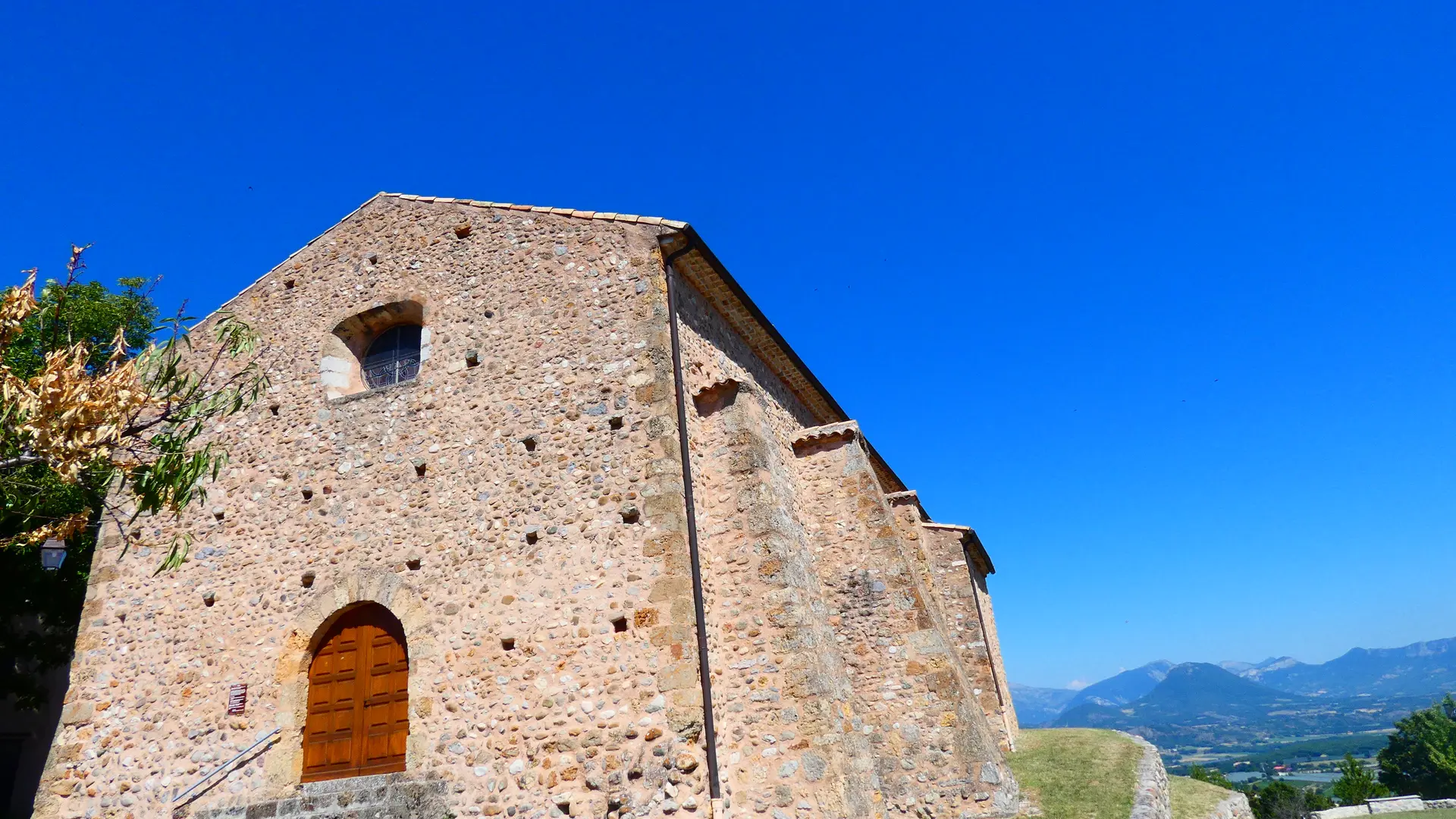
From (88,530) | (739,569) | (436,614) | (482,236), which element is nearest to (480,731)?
(436,614)

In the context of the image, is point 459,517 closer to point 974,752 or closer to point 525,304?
point 525,304

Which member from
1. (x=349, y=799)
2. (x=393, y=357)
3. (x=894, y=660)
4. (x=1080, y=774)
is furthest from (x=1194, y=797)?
(x=393, y=357)

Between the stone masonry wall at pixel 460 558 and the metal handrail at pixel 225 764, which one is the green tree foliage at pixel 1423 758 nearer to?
the stone masonry wall at pixel 460 558

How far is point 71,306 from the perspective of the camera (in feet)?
43.0

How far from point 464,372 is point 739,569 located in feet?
13.4

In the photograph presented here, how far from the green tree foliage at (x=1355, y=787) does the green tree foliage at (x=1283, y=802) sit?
1.11m

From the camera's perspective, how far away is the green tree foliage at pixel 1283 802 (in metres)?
41.7

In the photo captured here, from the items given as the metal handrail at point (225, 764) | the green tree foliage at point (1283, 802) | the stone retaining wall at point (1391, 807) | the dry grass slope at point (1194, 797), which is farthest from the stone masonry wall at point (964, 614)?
the green tree foliage at point (1283, 802)

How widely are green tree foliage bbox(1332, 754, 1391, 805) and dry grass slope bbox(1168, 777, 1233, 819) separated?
4132 cm

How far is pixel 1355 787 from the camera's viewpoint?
48594 mm

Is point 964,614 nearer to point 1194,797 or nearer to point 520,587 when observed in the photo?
point 1194,797

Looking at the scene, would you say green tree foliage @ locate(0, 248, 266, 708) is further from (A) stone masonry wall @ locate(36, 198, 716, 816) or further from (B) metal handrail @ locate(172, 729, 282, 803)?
(B) metal handrail @ locate(172, 729, 282, 803)

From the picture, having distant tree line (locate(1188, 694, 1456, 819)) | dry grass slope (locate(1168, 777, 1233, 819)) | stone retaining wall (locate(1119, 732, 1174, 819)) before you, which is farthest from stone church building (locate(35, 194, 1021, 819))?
distant tree line (locate(1188, 694, 1456, 819))

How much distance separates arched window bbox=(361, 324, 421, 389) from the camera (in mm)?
10539
